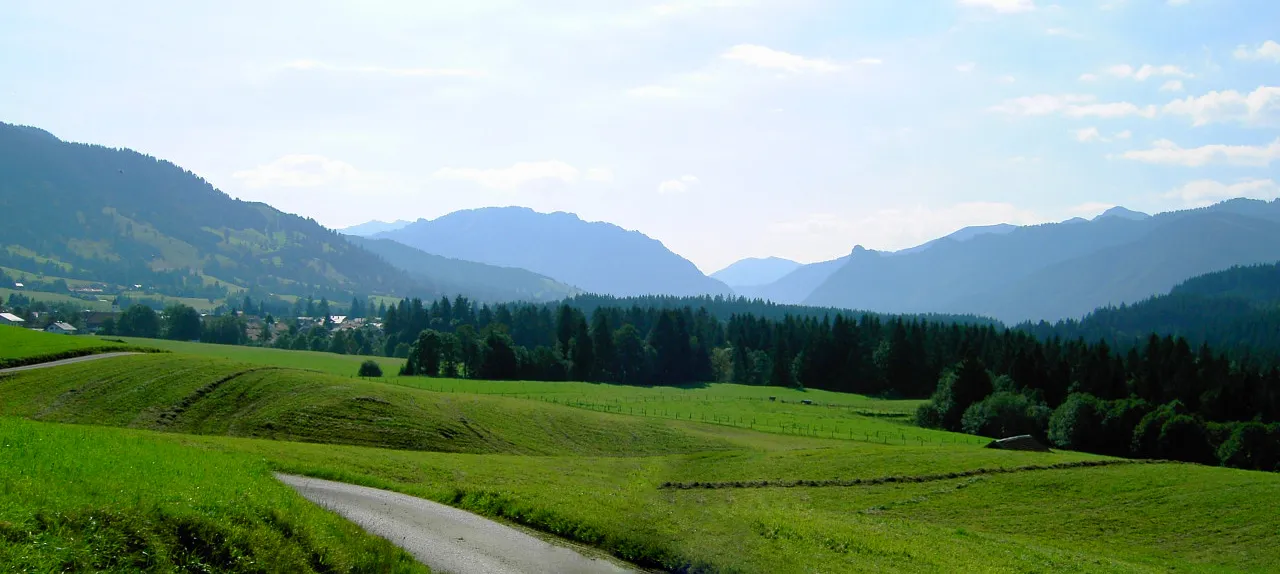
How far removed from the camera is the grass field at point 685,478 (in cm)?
2128

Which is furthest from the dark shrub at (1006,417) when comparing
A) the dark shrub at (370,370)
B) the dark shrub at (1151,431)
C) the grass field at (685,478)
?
the dark shrub at (370,370)

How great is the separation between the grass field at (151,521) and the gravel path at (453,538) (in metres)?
1.34

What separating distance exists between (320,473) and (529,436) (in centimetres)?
3357

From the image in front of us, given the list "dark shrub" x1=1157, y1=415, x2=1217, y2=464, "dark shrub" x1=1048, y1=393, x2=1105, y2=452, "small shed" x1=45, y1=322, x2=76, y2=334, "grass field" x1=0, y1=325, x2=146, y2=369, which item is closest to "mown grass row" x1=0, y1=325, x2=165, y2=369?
"grass field" x1=0, y1=325, x2=146, y2=369

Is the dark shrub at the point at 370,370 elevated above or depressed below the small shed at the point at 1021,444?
below

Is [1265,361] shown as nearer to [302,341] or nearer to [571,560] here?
[571,560]

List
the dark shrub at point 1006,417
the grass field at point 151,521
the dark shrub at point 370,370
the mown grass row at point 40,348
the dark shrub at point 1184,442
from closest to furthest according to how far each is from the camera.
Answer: the grass field at point 151,521, the mown grass row at point 40,348, the dark shrub at point 1184,442, the dark shrub at point 1006,417, the dark shrub at point 370,370

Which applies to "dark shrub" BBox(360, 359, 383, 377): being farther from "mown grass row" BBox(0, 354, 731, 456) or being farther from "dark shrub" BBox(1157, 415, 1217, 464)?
"dark shrub" BBox(1157, 415, 1217, 464)

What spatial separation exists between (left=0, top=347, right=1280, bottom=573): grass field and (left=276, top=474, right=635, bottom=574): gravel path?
3.93 feet

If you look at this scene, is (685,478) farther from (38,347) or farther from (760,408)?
(38,347)

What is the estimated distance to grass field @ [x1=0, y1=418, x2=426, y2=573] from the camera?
11617mm

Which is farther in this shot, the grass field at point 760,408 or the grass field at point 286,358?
the grass field at point 286,358

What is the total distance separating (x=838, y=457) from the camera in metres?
52.8

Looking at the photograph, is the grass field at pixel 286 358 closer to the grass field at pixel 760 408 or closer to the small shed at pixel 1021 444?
the grass field at pixel 760 408
